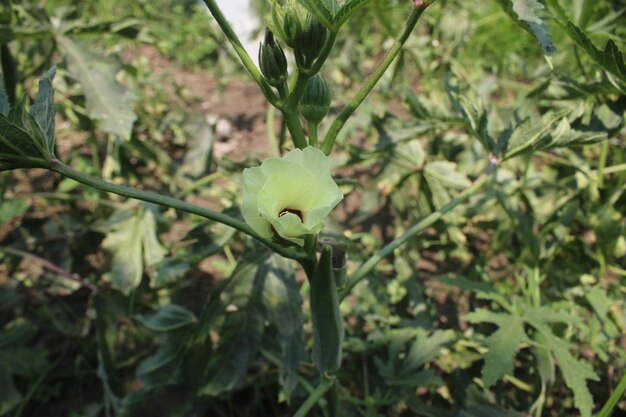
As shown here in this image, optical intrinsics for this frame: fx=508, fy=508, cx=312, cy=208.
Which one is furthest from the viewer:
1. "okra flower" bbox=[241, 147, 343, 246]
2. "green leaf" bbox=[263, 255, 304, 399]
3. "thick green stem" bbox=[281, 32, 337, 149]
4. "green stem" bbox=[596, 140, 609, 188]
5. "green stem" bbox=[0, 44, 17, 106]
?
"green stem" bbox=[0, 44, 17, 106]

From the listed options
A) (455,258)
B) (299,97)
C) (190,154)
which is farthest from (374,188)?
(299,97)

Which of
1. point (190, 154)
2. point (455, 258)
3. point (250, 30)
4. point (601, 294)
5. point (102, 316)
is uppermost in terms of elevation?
point (250, 30)

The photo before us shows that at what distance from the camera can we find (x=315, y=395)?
3.17 ft

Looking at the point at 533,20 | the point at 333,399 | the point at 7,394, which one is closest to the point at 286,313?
the point at 333,399

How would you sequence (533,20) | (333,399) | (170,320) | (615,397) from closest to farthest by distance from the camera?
(533,20)
(615,397)
(333,399)
(170,320)

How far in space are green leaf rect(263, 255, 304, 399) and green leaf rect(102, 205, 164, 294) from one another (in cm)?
49

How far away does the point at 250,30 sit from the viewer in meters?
2.89

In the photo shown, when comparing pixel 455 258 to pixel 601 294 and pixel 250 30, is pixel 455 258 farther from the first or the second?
pixel 250 30

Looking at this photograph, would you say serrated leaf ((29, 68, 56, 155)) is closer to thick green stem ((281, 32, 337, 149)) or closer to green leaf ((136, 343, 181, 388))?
thick green stem ((281, 32, 337, 149))

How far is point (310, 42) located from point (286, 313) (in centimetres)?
71

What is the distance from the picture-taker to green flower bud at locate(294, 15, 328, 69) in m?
0.72

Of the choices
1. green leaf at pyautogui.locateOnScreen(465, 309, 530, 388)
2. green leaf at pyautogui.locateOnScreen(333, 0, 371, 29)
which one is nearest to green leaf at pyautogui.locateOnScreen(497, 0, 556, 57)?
green leaf at pyautogui.locateOnScreen(333, 0, 371, 29)

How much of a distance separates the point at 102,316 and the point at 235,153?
4.62ft

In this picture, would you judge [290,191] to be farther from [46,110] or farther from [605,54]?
[605,54]
